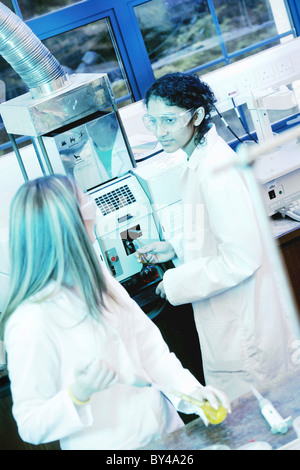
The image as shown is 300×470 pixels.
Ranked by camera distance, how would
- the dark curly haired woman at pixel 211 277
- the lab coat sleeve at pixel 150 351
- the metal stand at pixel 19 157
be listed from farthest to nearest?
the metal stand at pixel 19 157 < the dark curly haired woman at pixel 211 277 < the lab coat sleeve at pixel 150 351

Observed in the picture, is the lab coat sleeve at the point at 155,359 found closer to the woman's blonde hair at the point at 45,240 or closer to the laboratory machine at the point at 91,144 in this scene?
the woman's blonde hair at the point at 45,240

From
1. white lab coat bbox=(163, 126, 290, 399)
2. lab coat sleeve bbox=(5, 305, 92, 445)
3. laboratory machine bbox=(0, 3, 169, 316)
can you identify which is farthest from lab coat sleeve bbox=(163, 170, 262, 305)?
lab coat sleeve bbox=(5, 305, 92, 445)

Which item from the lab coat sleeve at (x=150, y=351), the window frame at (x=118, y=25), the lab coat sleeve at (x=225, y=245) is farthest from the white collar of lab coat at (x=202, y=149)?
the window frame at (x=118, y=25)

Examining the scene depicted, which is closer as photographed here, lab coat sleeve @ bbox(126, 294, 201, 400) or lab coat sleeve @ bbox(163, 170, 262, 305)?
lab coat sleeve @ bbox(126, 294, 201, 400)

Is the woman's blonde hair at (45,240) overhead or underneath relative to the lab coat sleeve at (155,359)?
overhead

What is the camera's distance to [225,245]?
5.61ft

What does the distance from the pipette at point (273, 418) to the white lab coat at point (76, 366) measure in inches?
8.4

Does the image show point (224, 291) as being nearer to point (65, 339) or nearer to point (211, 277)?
point (211, 277)

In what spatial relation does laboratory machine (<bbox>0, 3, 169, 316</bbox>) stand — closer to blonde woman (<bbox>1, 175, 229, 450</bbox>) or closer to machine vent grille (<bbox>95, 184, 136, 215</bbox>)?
machine vent grille (<bbox>95, 184, 136, 215</bbox>)

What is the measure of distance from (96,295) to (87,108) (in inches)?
46.5

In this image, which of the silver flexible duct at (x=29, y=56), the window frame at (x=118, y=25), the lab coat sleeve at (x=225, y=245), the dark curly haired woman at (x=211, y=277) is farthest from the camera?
the window frame at (x=118, y=25)

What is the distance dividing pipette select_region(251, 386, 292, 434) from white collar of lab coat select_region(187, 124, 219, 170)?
2.74 feet

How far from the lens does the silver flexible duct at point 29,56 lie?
2.15 meters

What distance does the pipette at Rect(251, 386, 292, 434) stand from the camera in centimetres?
128
